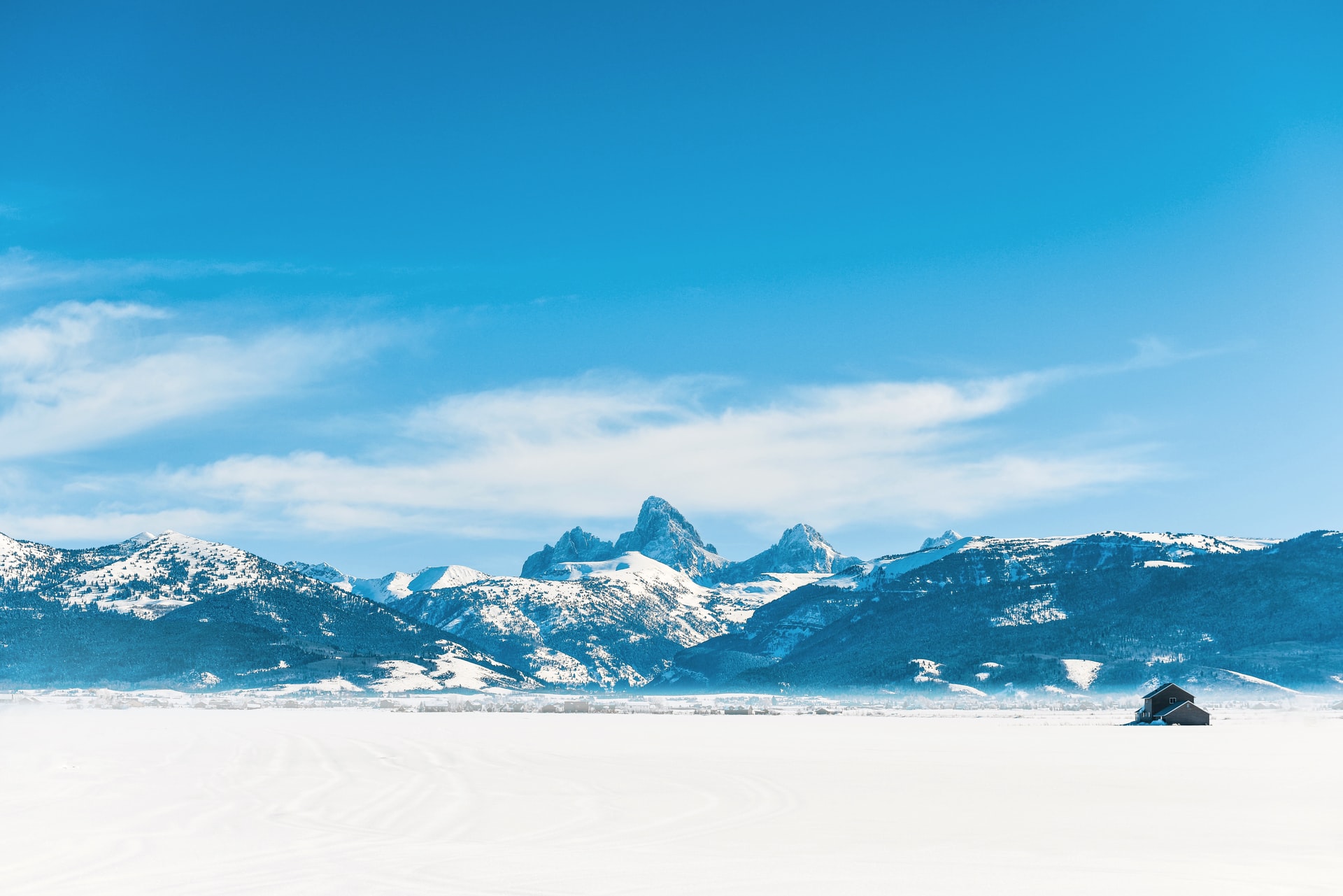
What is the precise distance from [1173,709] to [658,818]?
84812mm

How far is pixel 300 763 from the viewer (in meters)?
48.3

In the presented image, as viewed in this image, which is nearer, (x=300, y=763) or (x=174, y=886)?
(x=174, y=886)

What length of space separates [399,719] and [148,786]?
227 feet

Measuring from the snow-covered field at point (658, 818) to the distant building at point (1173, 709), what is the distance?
33.7m

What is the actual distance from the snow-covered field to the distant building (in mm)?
33687

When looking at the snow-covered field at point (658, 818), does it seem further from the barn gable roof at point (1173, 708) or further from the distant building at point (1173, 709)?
the barn gable roof at point (1173, 708)

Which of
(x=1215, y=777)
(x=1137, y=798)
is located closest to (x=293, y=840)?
(x=1137, y=798)

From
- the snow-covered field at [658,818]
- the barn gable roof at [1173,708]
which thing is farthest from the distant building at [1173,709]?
the snow-covered field at [658,818]

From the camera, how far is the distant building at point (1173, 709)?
99.9 metres

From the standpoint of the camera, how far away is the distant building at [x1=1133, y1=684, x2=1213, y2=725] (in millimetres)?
99875

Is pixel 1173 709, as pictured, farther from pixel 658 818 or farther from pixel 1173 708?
pixel 658 818

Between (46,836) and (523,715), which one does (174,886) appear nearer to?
(46,836)

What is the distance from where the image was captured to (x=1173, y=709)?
101 m

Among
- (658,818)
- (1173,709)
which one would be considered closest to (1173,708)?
(1173,709)
